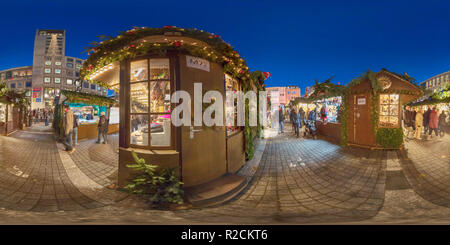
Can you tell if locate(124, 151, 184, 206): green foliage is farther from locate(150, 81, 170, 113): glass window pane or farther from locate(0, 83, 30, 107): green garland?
locate(0, 83, 30, 107): green garland

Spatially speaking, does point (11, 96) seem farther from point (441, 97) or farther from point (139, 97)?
point (441, 97)

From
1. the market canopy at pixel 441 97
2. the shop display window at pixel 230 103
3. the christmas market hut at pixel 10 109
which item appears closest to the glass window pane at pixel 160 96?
the shop display window at pixel 230 103

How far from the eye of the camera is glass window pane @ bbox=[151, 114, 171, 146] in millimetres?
2004

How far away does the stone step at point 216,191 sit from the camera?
5.99ft

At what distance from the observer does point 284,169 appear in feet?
8.53

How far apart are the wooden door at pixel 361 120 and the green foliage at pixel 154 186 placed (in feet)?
17.7

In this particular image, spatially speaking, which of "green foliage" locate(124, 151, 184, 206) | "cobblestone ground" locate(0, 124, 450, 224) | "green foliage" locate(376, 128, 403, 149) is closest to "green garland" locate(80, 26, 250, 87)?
"cobblestone ground" locate(0, 124, 450, 224)

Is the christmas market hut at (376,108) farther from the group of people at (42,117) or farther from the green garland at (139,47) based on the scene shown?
the group of people at (42,117)

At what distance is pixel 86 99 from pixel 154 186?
1508 mm

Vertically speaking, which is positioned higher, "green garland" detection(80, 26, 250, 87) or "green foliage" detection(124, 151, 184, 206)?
"green garland" detection(80, 26, 250, 87)

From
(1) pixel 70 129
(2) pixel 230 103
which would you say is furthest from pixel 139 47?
(2) pixel 230 103

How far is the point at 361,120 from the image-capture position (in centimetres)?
454

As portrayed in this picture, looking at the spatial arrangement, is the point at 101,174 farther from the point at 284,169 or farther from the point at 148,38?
the point at 284,169
